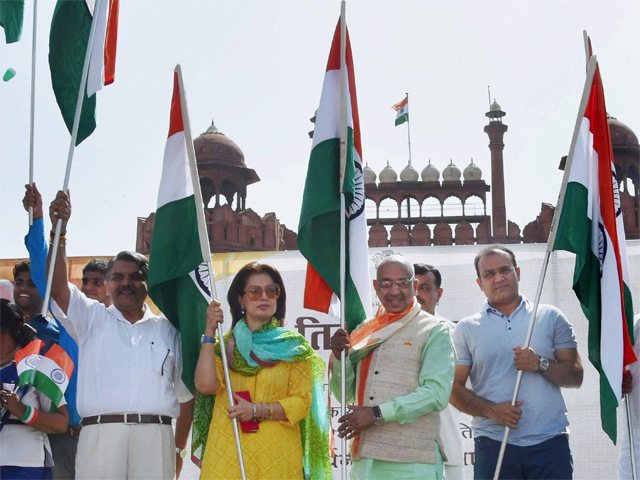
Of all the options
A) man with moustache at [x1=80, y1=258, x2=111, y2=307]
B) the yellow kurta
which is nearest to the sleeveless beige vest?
A: the yellow kurta

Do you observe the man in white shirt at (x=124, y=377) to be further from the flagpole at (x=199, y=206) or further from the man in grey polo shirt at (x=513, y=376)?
the man in grey polo shirt at (x=513, y=376)

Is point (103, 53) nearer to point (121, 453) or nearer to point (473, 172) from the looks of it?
point (121, 453)

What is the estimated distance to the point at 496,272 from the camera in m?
4.02

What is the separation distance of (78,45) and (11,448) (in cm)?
201

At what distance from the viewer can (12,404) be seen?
3543mm

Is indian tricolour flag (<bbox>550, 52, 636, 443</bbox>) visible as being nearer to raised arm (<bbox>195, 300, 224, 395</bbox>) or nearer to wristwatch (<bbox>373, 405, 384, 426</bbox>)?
wristwatch (<bbox>373, 405, 384, 426</bbox>)

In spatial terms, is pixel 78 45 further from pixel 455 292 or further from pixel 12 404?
pixel 455 292

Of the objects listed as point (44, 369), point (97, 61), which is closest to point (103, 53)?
point (97, 61)

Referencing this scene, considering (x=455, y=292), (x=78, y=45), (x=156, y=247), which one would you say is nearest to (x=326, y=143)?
(x=156, y=247)

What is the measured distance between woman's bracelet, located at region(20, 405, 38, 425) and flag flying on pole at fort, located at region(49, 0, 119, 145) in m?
1.35

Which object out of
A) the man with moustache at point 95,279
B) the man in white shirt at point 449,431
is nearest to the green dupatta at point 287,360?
the man in white shirt at point 449,431

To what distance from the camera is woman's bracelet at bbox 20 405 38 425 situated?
3578mm

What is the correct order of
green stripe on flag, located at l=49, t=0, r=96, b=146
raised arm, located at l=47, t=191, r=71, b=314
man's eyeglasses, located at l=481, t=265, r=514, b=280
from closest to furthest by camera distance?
raised arm, located at l=47, t=191, r=71, b=314 → man's eyeglasses, located at l=481, t=265, r=514, b=280 → green stripe on flag, located at l=49, t=0, r=96, b=146

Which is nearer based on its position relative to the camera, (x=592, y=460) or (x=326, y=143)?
(x=326, y=143)
